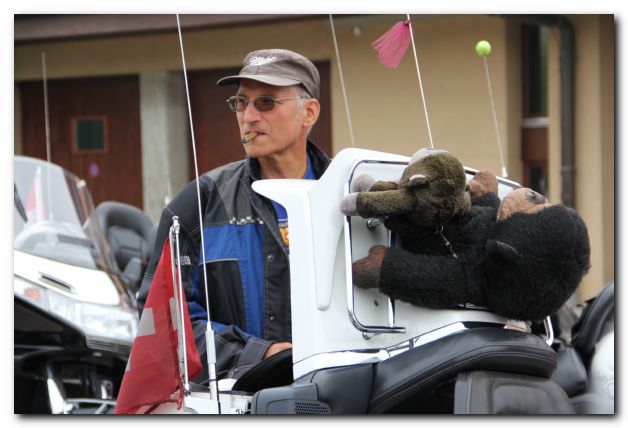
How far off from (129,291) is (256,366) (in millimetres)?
1994

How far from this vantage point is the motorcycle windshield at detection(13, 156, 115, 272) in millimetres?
3846

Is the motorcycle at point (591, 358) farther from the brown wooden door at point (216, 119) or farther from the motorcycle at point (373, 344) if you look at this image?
the brown wooden door at point (216, 119)

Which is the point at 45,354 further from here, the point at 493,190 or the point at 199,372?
the point at 493,190

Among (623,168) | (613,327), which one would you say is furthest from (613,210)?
(613,327)

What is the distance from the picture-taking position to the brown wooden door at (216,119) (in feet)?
17.0

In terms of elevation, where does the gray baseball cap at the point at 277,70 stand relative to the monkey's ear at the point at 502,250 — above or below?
above

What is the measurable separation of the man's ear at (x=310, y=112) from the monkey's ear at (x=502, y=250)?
0.69 m

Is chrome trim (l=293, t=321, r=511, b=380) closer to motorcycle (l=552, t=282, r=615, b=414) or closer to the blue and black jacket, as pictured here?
the blue and black jacket

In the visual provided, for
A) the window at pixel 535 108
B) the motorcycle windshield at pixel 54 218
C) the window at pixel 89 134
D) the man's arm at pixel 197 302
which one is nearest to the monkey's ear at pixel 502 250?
the man's arm at pixel 197 302

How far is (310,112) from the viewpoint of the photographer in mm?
2320

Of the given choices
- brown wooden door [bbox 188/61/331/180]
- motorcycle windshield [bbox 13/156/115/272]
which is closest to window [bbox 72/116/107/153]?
brown wooden door [bbox 188/61/331/180]

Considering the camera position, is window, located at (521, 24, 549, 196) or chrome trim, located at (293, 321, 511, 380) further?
window, located at (521, 24, 549, 196)

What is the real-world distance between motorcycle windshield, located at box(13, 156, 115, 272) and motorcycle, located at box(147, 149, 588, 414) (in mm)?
2101

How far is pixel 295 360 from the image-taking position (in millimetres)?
1882
